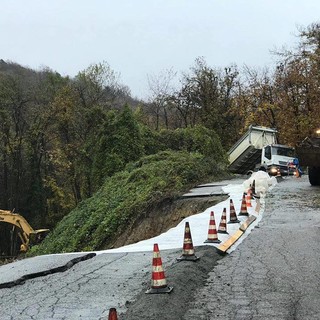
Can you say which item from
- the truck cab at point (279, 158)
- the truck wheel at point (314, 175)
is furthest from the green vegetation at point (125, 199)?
the truck cab at point (279, 158)

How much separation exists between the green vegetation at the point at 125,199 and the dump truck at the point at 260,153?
6100 millimetres

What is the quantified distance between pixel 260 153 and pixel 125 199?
16.0 m

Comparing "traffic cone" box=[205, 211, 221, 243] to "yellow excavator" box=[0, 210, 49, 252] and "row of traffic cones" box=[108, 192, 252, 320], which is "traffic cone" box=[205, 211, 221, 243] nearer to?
"row of traffic cones" box=[108, 192, 252, 320]

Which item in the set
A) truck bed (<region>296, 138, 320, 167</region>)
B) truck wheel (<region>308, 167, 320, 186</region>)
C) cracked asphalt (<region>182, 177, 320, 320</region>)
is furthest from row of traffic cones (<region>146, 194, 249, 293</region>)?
truck wheel (<region>308, 167, 320, 186</region>)

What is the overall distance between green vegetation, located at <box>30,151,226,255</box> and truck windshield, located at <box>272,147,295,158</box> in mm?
6722

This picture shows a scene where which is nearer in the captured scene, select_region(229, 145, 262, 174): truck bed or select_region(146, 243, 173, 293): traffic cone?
select_region(146, 243, 173, 293): traffic cone

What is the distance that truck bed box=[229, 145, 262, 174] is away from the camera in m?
34.0

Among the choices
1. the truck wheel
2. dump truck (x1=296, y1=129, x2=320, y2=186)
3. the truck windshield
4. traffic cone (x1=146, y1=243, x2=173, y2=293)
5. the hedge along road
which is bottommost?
the hedge along road

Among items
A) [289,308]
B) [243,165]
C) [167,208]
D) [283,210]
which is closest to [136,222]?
[167,208]

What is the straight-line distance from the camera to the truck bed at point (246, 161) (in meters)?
34.0

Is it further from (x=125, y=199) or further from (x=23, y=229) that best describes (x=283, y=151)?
(x=23, y=229)

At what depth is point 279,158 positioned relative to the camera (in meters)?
31.7

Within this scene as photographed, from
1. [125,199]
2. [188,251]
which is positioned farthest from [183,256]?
[125,199]

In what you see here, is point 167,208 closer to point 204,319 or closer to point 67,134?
point 204,319
